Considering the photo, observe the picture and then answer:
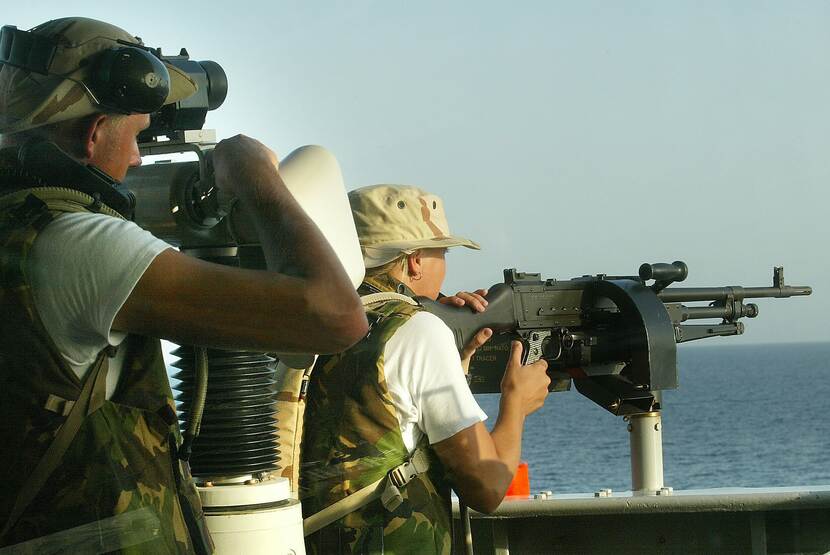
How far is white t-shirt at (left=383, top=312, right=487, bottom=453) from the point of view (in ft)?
12.5

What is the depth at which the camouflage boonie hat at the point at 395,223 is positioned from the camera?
4.30 metres

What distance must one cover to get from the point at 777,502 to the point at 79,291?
348cm

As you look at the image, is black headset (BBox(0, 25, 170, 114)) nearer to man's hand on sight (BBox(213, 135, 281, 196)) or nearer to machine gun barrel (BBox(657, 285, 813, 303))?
man's hand on sight (BBox(213, 135, 281, 196))

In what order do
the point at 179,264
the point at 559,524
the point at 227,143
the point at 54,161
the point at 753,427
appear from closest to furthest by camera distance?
the point at 179,264, the point at 54,161, the point at 227,143, the point at 559,524, the point at 753,427

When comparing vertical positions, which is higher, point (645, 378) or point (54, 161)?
point (54, 161)

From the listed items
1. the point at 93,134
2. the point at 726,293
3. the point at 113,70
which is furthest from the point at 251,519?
the point at 726,293

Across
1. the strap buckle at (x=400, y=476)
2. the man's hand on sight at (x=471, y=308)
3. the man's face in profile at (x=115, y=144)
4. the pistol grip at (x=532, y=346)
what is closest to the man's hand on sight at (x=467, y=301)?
the man's hand on sight at (x=471, y=308)

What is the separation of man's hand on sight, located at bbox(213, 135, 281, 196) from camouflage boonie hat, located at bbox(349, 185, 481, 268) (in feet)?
5.13

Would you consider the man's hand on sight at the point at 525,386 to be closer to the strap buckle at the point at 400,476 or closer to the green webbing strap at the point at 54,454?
the strap buckle at the point at 400,476

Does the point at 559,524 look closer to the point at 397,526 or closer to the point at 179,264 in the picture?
the point at 397,526

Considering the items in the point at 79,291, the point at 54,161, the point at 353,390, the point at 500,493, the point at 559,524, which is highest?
the point at 54,161

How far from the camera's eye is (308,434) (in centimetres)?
392

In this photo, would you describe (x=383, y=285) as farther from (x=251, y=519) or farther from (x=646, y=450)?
(x=646, y=450)

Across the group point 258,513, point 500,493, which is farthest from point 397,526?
point 258,513
